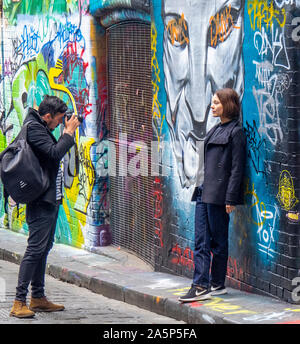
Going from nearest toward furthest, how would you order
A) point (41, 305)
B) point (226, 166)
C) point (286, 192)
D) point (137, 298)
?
point (286, 192) < point (226, 166) < point (41, 305) < point (137, 298)

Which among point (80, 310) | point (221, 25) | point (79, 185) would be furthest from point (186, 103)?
point (79, 185)

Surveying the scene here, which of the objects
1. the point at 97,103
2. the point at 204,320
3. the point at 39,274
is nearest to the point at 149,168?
the point at 97,103

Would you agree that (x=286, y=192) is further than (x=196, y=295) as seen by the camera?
No

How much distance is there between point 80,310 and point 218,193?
1.71 metres

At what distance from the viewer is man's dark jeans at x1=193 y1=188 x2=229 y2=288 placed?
23.2 feet

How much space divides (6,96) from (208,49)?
19.7 ft

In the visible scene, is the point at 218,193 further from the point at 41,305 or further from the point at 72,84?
the point at 72,84

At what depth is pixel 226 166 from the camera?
22.7ft

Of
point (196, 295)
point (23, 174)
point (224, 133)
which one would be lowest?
point (196, 295)

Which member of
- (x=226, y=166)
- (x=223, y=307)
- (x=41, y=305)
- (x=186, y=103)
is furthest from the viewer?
(x=186, y=103)

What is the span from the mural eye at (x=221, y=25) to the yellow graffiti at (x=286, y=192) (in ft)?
4.79

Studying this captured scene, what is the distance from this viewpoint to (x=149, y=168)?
9352 mm

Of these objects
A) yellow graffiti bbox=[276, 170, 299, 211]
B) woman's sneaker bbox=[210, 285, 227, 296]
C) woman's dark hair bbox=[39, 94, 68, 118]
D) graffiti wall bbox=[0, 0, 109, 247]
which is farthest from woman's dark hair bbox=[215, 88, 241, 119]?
graffiti wall bbox=[0, 0, 109, 247]
